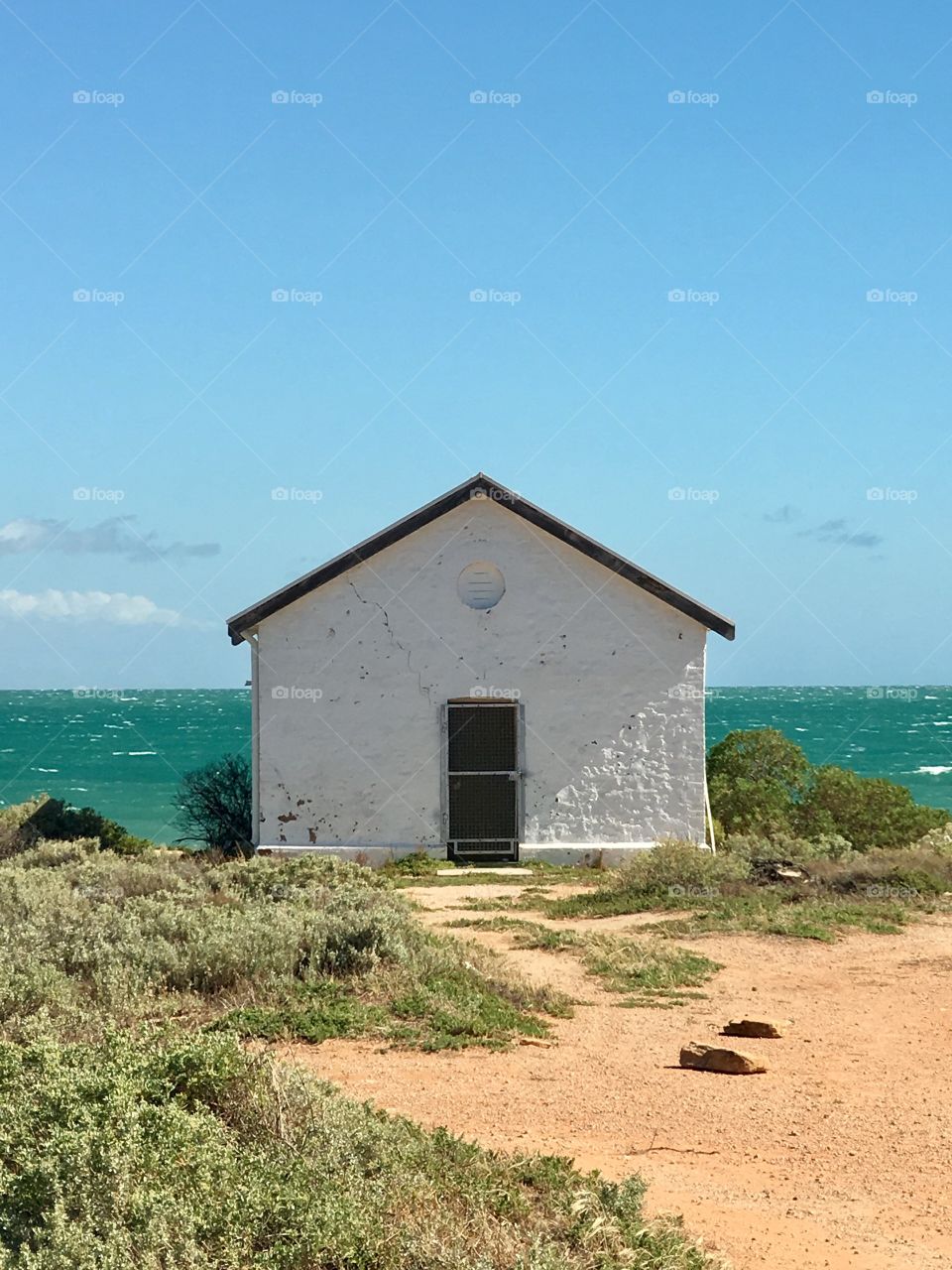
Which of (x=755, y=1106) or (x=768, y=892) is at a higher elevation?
(x=768, y=892)

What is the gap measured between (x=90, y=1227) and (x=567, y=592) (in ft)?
50.8

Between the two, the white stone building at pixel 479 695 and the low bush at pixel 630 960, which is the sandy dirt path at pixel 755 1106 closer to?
the low bush at pixel 630 960

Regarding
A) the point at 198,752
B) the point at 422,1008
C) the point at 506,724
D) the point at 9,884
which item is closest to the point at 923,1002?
the point at 422,1008

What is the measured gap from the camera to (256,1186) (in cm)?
504

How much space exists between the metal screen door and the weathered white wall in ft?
0.82

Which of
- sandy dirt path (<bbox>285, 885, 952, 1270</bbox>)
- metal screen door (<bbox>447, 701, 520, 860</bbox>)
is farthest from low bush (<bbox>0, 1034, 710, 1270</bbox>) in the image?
metal screen door (<bbox>447, 701, 520, 860</bbox>)

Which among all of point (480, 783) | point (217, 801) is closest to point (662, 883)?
point (480, 783)

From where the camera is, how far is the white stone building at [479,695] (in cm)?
1936

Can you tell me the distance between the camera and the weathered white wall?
19359 millimetres

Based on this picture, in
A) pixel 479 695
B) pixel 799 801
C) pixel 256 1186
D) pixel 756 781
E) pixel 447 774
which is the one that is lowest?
pixel 256 1186

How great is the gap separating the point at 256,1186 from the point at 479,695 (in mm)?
14499

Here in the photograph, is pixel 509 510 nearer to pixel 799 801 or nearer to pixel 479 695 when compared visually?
pixel 479 695

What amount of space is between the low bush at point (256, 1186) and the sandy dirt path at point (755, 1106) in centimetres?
66

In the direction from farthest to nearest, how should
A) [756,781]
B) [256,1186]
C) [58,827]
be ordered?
[756,781], [58,827], [256,1186]
